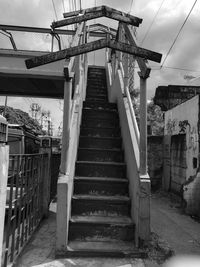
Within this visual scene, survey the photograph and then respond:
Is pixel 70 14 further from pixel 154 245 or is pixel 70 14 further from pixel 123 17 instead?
pixel 154 245

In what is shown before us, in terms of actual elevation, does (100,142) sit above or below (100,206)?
above

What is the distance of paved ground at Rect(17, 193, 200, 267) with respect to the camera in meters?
3.26

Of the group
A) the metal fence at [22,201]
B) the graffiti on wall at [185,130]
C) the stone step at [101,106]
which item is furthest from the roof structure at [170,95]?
the metal fence at [22,201]

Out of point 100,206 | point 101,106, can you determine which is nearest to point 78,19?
point 101,106

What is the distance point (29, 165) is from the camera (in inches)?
149

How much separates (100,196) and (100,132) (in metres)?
1.81

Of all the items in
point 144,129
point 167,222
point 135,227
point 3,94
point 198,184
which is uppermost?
point 3,94

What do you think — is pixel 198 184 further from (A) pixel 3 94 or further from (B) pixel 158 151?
(A) pixel 3 94

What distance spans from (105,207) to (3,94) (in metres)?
8.77

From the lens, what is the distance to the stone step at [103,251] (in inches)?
134

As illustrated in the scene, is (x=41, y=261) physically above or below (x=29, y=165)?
below

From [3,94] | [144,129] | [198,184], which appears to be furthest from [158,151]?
[3,94]

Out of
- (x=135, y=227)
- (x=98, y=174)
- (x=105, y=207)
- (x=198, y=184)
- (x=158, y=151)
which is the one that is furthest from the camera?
(x=158, y=151)

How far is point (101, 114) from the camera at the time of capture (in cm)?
628
